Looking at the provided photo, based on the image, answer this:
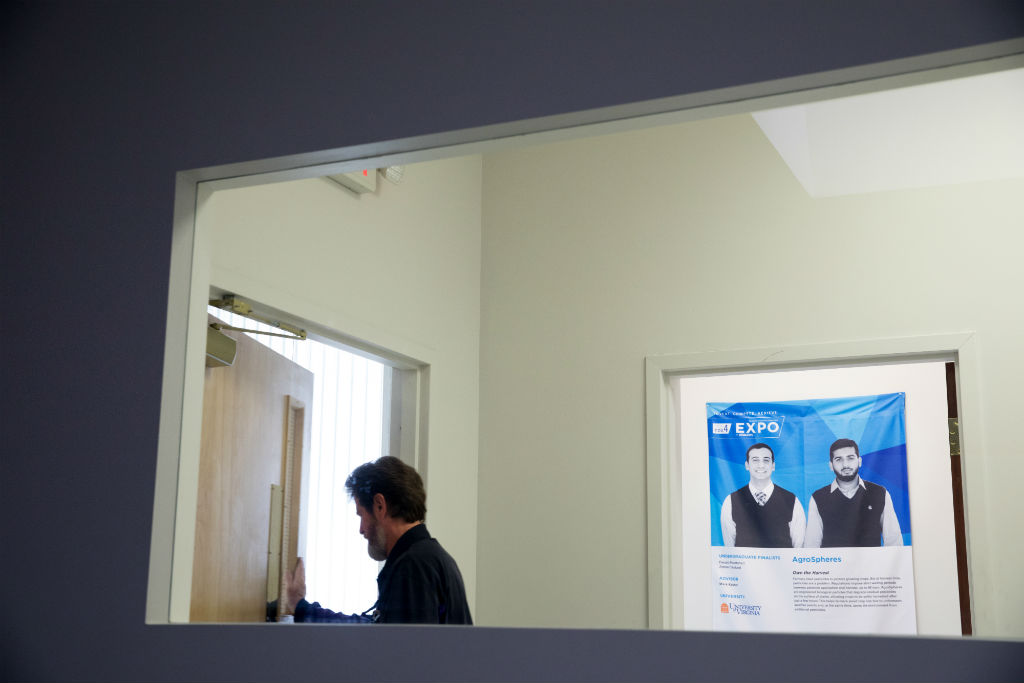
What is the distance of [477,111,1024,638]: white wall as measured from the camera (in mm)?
3490

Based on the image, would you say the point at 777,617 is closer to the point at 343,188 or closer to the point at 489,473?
the point at 489,473

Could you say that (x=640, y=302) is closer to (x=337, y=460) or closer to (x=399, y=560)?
(x=337, y=460)

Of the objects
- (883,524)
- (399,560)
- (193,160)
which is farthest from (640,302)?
(193,160)

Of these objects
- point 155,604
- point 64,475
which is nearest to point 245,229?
point 64,475

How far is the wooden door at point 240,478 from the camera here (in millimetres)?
2740

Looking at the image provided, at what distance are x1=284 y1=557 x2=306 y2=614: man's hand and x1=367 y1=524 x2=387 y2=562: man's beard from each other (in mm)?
226

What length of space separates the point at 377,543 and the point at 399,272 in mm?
999

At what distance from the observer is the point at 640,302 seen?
12.9 feet

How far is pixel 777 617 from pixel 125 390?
9.26 ft

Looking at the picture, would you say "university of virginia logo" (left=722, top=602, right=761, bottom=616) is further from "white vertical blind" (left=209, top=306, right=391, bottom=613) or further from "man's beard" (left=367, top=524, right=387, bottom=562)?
"man's beard" (left=367, top=524, right=387, bottom=562)

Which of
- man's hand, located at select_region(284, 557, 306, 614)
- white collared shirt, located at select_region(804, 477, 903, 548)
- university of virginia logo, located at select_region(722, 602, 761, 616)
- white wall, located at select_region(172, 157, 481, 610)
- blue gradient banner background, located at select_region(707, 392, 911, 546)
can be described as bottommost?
university of virginia logo, located at select_region(722, 602, 761, 616)

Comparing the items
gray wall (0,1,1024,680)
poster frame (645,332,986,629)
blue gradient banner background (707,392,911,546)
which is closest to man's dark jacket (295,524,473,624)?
gray wall (0,1,1024,680)

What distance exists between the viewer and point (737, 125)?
390 centimetres

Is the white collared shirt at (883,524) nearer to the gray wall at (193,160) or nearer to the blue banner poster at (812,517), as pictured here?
the blue banner poster at (812,517)
